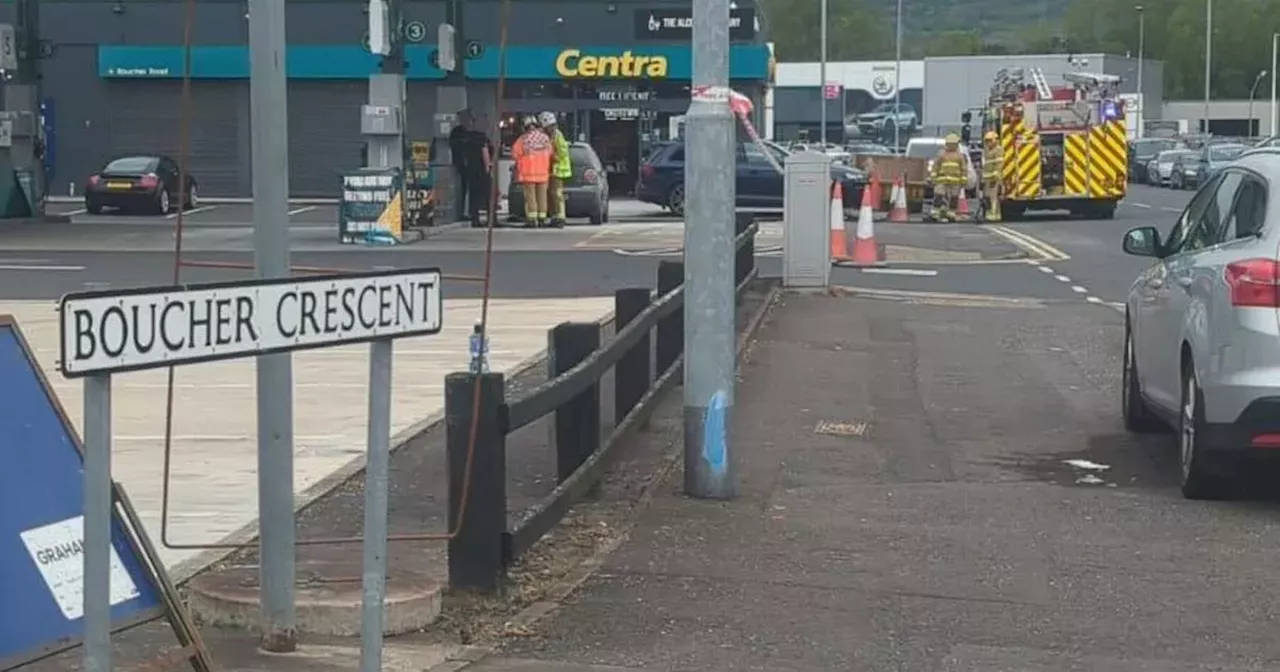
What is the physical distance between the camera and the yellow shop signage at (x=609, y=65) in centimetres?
4819

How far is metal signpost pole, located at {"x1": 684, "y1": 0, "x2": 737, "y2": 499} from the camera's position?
9.00 m

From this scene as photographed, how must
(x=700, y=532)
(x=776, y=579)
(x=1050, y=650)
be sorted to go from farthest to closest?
1. (x=700, y=532)
2. (x=776, y=579)
3. (x=1050, y=650)

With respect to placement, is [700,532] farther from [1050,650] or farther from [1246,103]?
[1246,103]

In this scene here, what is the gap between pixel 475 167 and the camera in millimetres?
33406

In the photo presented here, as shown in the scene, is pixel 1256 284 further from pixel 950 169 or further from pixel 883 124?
pixel 883 124

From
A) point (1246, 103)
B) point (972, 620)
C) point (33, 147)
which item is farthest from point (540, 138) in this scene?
point (1246, 103)

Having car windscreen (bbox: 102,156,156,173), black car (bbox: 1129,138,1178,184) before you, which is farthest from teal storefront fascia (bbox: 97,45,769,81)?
black car (bbox: 1129,138,1178,184)

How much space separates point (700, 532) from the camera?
8586 millimetres

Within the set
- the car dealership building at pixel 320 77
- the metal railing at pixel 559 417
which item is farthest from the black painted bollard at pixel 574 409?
the car dealership building at pixel 320 77

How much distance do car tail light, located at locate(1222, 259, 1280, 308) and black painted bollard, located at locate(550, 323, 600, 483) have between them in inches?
121

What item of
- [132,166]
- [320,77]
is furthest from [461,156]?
[320,77]

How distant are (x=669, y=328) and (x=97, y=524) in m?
8.42

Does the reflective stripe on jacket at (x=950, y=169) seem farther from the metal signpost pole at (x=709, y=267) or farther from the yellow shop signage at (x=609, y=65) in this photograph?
the metal signpost pole at (x=709, y=267)

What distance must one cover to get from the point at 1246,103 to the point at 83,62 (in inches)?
3437
